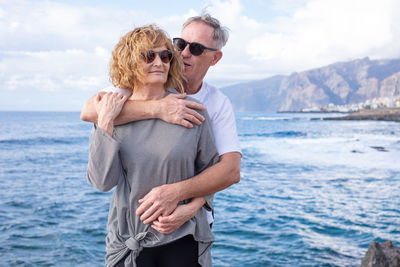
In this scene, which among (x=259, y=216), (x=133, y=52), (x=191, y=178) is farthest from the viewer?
(x=259, y=216)

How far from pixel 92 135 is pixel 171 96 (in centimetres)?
47

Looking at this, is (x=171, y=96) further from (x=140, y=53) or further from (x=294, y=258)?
(x=294, y=258)

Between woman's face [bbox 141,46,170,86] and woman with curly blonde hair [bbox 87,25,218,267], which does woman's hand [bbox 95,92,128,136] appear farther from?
woman's face [bbox 141,46,170,86]

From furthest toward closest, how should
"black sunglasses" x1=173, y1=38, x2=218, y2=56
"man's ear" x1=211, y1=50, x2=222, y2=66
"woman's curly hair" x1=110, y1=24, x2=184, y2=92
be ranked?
"man's ear" x1=211, y1=50, x2=222, y2=66, "black sunglasses" x1=173, y1=38, x2=218, y2=56, "woman's curly hair" x1=110, y1=24, x2=184, y2=92

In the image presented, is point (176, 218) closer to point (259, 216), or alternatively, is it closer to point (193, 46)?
point (193, 46)

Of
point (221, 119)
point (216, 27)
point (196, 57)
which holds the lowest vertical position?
point (221, 119)

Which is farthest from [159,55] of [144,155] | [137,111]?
[144,155]

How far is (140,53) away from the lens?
1.95 meters

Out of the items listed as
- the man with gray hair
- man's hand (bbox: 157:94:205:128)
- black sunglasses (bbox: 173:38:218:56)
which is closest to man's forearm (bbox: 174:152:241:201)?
the man with gray hair

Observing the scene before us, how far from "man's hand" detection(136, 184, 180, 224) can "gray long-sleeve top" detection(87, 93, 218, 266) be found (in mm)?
55

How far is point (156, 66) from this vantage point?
1995 millimetres

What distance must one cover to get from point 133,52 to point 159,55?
13 centimetres

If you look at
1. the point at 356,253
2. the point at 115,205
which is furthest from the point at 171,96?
the point at 356,253

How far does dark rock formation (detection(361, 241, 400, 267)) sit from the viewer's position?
5.07 metres
